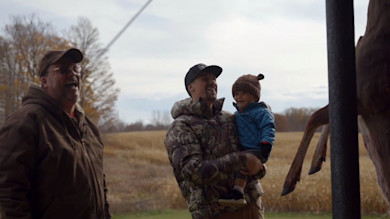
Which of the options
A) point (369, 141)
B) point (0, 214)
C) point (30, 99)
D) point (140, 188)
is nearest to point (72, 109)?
point (30, 99)

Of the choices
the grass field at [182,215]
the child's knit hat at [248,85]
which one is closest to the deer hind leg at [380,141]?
the child's knit hat at [248,85]

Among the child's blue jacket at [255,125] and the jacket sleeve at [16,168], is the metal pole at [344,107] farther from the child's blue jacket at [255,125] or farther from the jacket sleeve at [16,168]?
the jacket sleeve at [16,168]

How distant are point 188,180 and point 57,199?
604 millimetres

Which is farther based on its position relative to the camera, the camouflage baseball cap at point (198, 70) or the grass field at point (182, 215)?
the grass field at point (182, 215)

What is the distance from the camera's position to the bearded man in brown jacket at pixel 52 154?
7.21ft

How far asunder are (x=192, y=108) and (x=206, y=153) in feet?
0.74

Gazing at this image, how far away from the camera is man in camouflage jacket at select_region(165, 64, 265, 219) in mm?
2318

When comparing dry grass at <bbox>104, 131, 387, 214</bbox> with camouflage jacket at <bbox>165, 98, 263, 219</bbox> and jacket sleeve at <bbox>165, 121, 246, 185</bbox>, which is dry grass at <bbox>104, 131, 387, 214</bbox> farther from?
jacket sleeve at <bbox>165, 121, 246, 185</bbox>

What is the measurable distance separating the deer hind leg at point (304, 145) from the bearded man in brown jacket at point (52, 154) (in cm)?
94

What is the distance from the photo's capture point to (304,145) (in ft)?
7.76

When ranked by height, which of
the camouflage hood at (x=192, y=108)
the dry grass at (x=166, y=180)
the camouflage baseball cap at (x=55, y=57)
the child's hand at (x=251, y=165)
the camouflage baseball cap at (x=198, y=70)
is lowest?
the dry grass at (x=166, y=180)

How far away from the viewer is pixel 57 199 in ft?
7.57

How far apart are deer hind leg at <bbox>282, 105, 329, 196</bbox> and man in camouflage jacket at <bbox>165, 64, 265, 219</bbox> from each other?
0.15 m

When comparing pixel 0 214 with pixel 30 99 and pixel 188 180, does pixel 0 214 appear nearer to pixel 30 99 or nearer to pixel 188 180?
pixel 30 99
